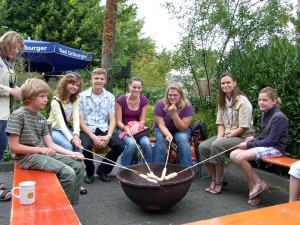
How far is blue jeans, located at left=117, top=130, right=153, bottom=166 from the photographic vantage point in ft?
15.1

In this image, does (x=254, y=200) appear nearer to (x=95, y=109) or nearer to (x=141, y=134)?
(x=141, y=134)

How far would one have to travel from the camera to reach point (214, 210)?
3.71 m

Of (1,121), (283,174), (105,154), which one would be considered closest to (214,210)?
(283,174)

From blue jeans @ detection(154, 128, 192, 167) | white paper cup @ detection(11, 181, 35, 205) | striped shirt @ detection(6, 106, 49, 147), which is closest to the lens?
white paper cup @ detection(11, 181, 35, 205)

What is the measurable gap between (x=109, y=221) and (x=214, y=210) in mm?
1204

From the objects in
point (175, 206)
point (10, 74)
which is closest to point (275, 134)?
point (175, 206)

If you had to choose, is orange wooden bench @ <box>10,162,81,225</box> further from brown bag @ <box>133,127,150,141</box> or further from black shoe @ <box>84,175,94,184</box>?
brown bag @ <box>133,127,150,141</box>

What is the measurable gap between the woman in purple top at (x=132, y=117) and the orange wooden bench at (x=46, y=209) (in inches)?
76.6

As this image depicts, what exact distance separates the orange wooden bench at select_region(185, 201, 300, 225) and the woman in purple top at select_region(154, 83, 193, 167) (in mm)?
2323

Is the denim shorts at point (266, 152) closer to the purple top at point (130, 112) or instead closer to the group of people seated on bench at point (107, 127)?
the group of people seated on bench at point (107, 127)

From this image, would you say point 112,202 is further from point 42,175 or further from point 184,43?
point 184,43

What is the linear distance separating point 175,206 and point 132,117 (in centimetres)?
168

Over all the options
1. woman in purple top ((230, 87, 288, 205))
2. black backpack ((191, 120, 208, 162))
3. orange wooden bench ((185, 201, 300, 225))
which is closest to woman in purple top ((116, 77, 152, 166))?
black backpack ((191, 120, 208, 162))

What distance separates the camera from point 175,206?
12.5ft
